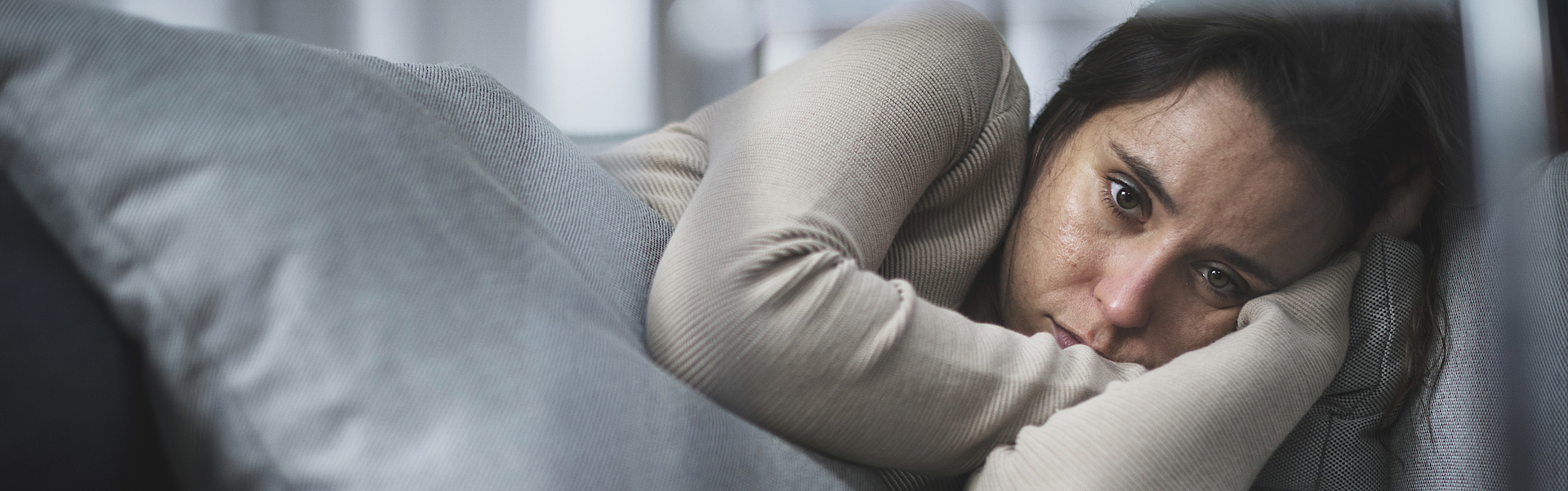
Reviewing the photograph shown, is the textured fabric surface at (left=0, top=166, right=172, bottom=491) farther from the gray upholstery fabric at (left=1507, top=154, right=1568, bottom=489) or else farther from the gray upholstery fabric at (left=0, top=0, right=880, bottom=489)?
the gray upholstery fabric at (left=1507, top=154, right=1568, bottom=489)

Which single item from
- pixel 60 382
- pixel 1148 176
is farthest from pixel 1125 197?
pixel 60 382

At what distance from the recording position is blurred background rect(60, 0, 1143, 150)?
304 mm

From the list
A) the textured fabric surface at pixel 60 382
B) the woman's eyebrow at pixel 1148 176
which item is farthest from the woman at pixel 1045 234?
the textured fabric surface at pixel 60 382

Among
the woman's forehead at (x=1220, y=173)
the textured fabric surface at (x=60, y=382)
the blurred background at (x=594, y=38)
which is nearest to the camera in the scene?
the textured fabric surface at (x=60, y=382)

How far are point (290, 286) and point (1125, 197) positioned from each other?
36cm

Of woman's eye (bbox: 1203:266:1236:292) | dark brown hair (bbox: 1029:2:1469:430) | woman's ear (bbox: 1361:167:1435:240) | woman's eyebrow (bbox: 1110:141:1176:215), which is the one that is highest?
dark brown hair (bbox: 1029:2:1469:430)

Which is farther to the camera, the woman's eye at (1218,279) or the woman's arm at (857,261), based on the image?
the woman's eye at (1218,279)

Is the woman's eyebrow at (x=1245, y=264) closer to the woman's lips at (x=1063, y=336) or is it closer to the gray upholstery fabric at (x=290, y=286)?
the woman's lips at (x=1063, y=336)

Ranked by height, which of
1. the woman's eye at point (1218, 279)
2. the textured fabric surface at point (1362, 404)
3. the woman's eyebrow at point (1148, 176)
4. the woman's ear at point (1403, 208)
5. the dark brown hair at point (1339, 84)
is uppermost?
the dark brown hair at point (1339, 84)

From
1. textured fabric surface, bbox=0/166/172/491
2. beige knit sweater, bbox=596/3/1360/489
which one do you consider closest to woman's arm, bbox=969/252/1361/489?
beige knit sweater, bbox=596/3/1360/489

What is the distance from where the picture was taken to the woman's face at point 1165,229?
1.35 feet

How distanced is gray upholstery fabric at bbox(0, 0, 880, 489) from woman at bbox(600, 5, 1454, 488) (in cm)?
8

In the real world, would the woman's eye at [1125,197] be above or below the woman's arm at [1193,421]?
above

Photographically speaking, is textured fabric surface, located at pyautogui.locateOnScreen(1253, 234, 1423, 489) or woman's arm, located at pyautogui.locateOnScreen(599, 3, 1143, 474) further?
textured fabric surface, located at pyautogui.locateOnScreen(1253, 234, 1423, 489)
